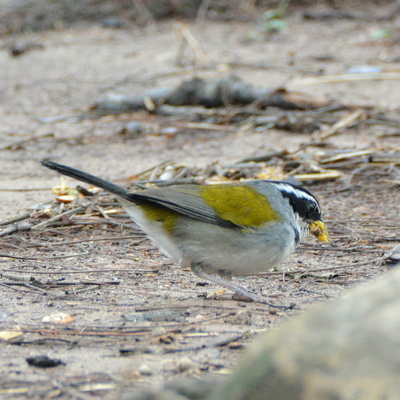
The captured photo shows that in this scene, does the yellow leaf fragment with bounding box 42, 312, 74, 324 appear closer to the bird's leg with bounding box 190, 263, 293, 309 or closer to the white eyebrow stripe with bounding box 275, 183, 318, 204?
the bird's leg with bounding box 190, 263, 293, 309

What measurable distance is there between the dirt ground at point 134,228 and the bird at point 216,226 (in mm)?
239

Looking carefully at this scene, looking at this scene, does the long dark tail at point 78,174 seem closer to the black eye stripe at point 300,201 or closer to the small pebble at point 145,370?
the black eye stripe at point 300,201

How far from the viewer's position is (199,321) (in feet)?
11.9

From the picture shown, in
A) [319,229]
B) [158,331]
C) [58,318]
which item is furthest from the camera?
[319,229]

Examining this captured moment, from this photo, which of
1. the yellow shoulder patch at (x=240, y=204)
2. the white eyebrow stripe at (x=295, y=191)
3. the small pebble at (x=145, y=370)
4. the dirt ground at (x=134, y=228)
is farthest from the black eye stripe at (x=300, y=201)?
the small pebble at (x=145, y=370)

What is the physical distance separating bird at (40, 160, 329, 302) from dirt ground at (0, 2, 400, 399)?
0.24 m

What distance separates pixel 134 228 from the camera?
18.3 ft

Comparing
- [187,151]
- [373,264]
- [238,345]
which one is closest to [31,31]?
[187,151]

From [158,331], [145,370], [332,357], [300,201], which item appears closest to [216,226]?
[300,201]

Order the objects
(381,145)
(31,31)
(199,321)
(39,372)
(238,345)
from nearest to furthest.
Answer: (39,372)
(238,345)
(199,321)
(381,145)
(31,31)

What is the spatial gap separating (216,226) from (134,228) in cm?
152

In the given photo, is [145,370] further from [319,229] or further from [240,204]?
[319,229]

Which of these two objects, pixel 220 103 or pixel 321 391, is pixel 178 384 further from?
pixel 220 103

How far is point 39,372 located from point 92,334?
1.71ft
